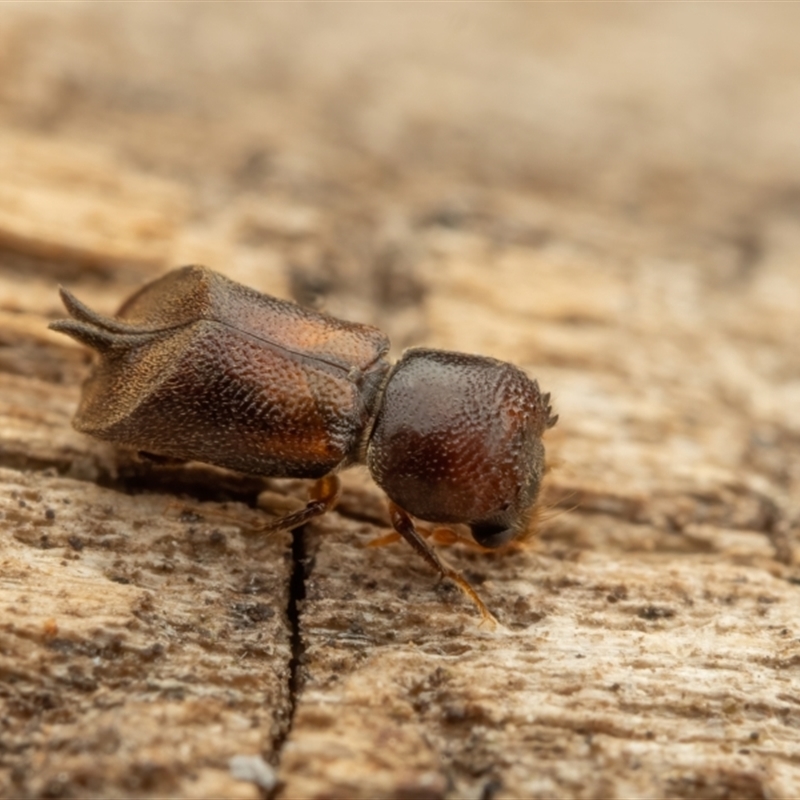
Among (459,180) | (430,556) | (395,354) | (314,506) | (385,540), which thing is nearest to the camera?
(430,556)

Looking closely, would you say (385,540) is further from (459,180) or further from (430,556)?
(459,180)

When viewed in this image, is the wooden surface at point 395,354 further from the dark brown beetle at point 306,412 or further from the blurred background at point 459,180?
the dark brown beetle at point 306,412

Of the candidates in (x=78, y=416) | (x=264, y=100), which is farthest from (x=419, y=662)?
(x=264, y=100)

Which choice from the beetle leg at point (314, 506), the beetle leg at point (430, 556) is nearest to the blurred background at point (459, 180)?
the beetle leg at point (314, 506)

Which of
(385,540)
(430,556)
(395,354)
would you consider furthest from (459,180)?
(430,556)

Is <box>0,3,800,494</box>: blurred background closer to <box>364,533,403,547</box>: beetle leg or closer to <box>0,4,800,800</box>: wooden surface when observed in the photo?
<box>0,4,800,800</box>: wooden surface

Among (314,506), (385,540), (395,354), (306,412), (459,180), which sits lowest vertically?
(385,540)

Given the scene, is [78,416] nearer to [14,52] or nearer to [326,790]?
[326,790]
